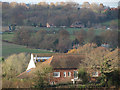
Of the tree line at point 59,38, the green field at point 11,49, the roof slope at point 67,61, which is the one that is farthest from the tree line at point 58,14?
the roof slope at point 67,61

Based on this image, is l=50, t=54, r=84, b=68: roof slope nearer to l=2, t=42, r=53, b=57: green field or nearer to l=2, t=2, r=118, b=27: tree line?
l=2, t=42, r=53, b=57: green field

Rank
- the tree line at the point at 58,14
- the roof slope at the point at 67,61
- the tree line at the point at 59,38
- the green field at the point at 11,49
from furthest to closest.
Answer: the tree line at the point at 58,14 < the tree line at the point at 59,38 < the green field at the point at 11,49 < the roof slope at the point at 67,61

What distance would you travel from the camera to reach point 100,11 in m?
17.6

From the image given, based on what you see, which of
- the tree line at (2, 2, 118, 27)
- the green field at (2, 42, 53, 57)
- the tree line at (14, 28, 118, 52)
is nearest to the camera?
the green field at (2, 42, 53, 57)

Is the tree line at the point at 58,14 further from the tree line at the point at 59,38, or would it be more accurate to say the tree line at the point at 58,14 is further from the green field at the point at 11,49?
the green field at the point at 11,49

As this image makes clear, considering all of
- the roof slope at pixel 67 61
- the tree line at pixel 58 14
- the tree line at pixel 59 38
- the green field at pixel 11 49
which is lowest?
the roof slope at pixel 67 61

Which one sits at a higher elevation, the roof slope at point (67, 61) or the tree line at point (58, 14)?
the tree line at point (58, 14)

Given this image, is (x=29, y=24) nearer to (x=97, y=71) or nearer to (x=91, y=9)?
(x=91, y=9)

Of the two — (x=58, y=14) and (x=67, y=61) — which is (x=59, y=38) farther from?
(x=67, y=61)

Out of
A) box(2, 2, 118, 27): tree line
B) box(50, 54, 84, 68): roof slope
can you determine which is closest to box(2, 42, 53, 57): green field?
box(2, 2, 118, 27): tree line

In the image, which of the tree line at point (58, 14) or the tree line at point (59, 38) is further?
the tree line at point (58, 14)

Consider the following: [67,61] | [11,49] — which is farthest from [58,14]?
[67,61]

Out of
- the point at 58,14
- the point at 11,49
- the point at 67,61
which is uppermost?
the point at 58,14

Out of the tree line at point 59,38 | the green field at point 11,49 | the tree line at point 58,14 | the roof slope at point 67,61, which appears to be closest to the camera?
the roof slope at point 67,61
